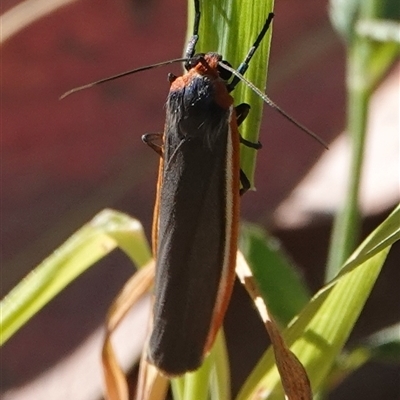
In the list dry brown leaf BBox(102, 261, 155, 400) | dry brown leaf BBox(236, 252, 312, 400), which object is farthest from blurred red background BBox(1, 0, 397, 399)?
dry brown leaf BBox(236, 252, 312, 400)

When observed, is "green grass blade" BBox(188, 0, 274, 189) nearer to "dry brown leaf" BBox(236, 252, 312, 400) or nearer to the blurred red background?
"dry brown leaf" BBox(236, 252, 312, 400)

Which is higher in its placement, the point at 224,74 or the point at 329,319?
the point at 224,74

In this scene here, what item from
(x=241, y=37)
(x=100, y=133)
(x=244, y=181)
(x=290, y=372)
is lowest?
(x=290, y=372)

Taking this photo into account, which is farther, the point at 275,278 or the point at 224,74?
the point at 275,278

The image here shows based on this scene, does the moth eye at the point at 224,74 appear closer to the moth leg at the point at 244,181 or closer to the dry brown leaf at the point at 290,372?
the moth leg at the point at 244,181

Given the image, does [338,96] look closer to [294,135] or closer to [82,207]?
[294,135]

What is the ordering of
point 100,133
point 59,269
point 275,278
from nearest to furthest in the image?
point 59,269
point 275,278
point 100,133

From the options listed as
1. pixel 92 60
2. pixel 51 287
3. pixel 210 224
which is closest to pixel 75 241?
pixel 51 287

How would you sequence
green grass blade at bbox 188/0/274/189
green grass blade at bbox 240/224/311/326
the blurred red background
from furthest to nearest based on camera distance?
the blurred red background < green grass blade at bbox 240/224/311/326 < green grass blade at bbox 188/0/274/189

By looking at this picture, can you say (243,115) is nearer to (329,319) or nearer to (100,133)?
(329,319)

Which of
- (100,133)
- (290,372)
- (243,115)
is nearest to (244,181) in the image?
(243,115)
